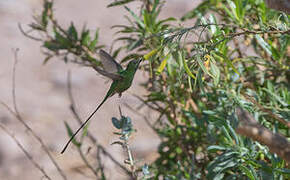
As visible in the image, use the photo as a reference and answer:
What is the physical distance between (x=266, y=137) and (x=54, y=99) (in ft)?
9.13

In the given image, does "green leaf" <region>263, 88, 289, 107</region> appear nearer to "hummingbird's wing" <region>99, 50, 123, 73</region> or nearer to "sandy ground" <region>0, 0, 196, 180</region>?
"hummingbird's wing" <region>99, 50, 123, 73</region>

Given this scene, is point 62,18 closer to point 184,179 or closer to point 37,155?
point 37,155

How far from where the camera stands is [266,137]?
68 centimetres

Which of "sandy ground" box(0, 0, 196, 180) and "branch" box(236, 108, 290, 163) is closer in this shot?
"branch" box(236, 108, 290, 163)

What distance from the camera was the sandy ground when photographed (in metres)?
2.79

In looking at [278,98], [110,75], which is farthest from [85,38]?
[110,75]

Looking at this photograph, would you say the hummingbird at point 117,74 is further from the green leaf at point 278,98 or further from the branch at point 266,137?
the green leaf at point 278,98

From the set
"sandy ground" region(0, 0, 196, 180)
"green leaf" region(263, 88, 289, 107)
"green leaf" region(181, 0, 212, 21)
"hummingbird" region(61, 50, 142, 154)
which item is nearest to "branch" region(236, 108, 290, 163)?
"green leaf" region(263, 88, 289, 107)

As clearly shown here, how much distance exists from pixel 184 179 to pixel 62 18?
3203 mm

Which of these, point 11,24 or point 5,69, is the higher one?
point 11,24

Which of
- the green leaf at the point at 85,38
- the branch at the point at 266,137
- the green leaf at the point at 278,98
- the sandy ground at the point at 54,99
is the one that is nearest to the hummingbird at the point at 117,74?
the branch at the point at 266,137

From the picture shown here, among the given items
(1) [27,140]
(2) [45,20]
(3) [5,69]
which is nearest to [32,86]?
(3) [5,69]

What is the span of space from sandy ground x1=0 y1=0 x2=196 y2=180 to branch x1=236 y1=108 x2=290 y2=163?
1762 mm

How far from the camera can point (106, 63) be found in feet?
1.86
